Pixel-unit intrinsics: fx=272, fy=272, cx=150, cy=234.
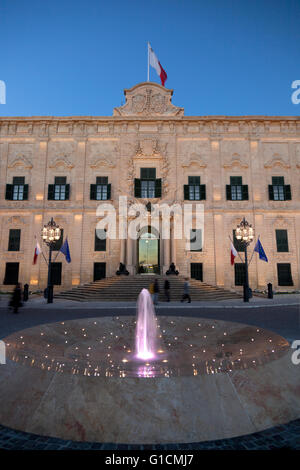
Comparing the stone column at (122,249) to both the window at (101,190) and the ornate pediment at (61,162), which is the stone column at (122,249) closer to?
the window at (101,190)

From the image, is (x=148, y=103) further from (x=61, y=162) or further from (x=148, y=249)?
(x=148, y=249)

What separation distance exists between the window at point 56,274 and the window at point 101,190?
6247 mm

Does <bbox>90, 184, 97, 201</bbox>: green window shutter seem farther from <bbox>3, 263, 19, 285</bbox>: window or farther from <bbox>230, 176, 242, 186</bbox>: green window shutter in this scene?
<bbox>230, 176, 242, 186</bbox>: green window shutter

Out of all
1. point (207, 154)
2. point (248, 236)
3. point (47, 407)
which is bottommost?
→ point (47, 407)

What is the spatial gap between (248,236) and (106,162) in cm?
1335

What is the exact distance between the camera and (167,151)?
910 inches

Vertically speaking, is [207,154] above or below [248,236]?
above

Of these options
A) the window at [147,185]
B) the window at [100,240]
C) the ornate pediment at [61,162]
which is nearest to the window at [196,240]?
the window at [147,185]

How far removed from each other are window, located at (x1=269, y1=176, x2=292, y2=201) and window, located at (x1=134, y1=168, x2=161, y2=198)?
9443mm

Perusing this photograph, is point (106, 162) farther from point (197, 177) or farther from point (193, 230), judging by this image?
point (193, 230)

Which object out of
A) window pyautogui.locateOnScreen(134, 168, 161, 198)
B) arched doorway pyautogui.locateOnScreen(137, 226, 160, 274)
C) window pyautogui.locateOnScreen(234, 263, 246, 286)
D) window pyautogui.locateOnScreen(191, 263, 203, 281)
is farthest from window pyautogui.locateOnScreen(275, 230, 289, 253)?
window pyautogui.locateOnScreen(134, 168, 161, 198)

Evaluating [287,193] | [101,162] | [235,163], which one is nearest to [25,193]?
[101,162]

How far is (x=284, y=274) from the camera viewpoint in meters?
21.6
